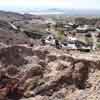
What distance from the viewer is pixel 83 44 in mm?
37156

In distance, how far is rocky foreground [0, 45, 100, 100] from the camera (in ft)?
67.0

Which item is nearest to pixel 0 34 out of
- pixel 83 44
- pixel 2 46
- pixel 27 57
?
pixel 2 46

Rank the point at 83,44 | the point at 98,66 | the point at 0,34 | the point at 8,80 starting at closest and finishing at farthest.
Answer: the point at 98,66, the point at 8,80, the point at 0,34, the point at 83,44

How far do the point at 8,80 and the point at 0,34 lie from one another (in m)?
12.5

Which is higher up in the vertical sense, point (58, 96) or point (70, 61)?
point (70, 61)

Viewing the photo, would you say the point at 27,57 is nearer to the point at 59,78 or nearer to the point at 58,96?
the point at 59,78

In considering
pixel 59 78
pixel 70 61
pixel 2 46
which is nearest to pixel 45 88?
pixel 59 78

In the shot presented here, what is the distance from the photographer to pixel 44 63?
25.7m

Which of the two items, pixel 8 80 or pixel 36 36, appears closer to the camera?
pixel 8 80

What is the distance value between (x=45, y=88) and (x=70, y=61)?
383 centimetres

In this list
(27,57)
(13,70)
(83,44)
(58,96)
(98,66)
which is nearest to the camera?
(58,96)

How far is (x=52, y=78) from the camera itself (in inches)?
886

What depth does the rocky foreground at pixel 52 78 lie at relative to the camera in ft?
67.0

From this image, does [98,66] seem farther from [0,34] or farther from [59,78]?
[0,34]
